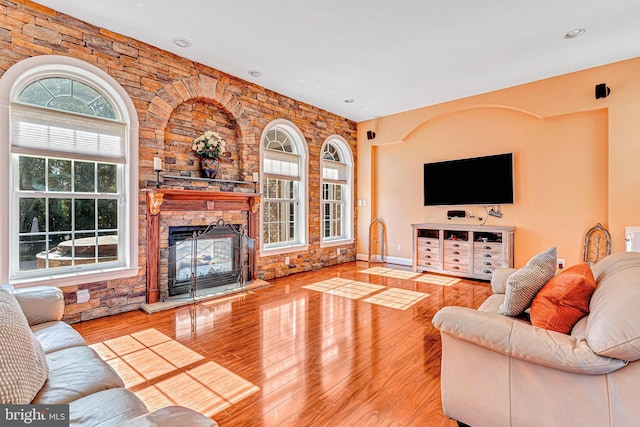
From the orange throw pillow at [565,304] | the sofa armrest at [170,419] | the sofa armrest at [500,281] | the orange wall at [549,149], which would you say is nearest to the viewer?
the sofa armrest at [170,419]

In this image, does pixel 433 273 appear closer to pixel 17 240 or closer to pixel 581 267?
pixel 581 267

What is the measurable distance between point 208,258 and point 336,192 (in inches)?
134

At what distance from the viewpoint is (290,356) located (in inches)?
101

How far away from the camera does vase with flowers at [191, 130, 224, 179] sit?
4266 millimetres

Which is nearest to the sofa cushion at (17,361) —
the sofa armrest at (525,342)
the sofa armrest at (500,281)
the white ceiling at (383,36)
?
the sofa armrest at (525,342)

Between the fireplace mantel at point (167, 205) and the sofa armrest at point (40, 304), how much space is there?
1710 millimetres

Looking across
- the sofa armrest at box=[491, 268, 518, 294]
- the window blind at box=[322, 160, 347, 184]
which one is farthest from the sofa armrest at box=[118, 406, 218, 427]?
the window blind at box=[322, 160, 347, 184]

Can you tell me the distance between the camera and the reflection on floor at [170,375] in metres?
1.97

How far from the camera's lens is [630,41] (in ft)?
12.2

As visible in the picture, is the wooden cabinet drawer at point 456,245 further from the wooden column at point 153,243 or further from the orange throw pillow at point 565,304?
the wooden column at point 153,243

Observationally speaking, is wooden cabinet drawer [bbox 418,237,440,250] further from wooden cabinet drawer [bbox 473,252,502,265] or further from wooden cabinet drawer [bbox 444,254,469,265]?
wooden cabinet drawer [bbox 473,252,502,265]

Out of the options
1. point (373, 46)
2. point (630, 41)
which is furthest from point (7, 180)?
point (630, 41)

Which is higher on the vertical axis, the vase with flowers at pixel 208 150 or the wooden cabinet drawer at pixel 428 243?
the vase with flowers at pixel 208 150

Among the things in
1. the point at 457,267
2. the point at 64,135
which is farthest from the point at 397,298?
the point at 64,135
